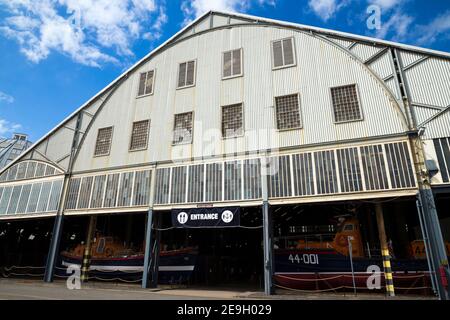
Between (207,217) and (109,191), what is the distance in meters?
7.56

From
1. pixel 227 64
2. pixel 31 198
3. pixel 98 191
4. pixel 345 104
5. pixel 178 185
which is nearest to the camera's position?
pixel 345 104

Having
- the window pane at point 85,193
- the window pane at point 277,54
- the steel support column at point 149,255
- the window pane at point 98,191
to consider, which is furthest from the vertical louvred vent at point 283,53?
the window pane at point 85,193

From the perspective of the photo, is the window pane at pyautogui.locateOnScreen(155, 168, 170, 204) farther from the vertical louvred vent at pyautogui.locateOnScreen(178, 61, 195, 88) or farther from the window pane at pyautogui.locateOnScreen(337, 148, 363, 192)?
the window pane at pyautogui.locateOnScreen(337, 148, 363, 192)

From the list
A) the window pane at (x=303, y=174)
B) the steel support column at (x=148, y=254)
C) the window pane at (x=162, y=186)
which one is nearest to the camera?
the window pane at (x=303, y=174)

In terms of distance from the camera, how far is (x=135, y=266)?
20.6 m

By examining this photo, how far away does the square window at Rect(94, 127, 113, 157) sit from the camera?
20719 mm

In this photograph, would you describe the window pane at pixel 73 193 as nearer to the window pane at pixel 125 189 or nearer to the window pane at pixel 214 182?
the window pane at pixel 125 189

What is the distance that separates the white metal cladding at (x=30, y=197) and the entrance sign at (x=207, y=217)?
10.1 m


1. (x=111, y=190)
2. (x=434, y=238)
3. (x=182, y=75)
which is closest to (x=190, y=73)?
(x=182, y=75)

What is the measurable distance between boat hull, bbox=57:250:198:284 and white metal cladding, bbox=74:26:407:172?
6876 millimetres

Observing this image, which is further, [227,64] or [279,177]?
[227,64]

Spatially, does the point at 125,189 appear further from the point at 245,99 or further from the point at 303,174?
the point at 303,174

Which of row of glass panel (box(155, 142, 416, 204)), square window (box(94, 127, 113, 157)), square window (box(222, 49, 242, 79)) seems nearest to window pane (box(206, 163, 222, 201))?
row of glass panel (box(155, 142, 416, 204))

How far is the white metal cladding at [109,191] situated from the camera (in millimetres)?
18250
